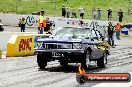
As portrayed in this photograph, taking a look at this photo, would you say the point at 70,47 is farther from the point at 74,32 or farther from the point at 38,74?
the point at 38,74

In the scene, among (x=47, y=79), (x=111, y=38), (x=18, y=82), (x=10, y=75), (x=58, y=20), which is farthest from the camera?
(x=58, y=20)

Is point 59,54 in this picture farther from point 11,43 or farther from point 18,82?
point 11,43

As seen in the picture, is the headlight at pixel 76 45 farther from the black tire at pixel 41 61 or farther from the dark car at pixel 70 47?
the black tire at pixel 41 61

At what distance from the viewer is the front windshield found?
718 inches

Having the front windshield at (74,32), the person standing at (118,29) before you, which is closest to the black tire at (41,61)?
the front windshield at (74,32)

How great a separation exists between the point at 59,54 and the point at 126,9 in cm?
3428

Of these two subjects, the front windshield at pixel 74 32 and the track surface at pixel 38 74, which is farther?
the front windshield at pixel 74 32

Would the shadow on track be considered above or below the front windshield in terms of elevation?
below

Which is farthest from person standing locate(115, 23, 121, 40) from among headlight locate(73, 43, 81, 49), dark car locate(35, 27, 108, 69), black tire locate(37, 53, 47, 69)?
headlight locate(73, 43, 81, 49)

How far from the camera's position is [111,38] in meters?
35.8

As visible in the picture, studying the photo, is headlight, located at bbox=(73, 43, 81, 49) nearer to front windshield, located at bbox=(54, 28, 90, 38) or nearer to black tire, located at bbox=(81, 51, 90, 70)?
black tire, located at bbox=(81, 51, 90, 70)

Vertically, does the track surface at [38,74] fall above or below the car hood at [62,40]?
below

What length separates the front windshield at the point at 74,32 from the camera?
18234 millimetres

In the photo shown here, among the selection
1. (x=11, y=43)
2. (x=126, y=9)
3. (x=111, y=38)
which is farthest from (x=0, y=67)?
(x=126, y=9)
